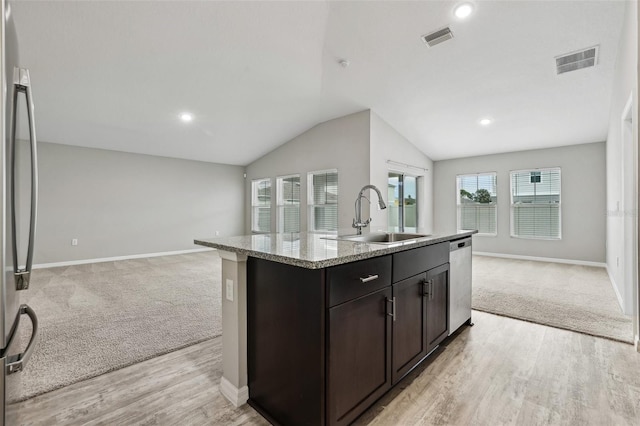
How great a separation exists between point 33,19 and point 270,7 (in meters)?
2.32

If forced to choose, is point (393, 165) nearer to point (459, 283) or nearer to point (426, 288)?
point (459, 283)

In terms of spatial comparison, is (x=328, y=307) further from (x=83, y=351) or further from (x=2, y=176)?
(x=83, y=351)

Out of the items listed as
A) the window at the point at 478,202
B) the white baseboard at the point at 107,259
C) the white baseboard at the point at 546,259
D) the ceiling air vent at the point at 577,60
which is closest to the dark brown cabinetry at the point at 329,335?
the ceiling air vent at the point at 577,60

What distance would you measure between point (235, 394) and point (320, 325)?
2.81 feet

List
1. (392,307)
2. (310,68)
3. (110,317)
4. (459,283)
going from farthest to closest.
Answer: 1. (310,68)
2. (110,317)
3. (459,283)
4. (392,307)

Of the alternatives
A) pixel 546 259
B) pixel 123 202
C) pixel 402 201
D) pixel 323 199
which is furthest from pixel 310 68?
pixel 546 259

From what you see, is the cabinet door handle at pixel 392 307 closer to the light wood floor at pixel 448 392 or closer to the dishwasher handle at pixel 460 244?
the light wood floor at pixel 448 392

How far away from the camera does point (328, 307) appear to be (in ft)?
4.24

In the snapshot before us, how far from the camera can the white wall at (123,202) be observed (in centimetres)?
562

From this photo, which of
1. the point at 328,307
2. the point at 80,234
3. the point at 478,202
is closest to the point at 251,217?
the point at 80,234

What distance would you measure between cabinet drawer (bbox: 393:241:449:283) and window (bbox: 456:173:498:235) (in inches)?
210

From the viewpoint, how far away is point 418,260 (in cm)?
191

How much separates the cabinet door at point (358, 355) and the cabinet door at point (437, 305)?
22.1 inches

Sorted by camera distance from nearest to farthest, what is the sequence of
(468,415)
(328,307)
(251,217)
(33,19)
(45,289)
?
(328,307)
(468,415)
(33,19)
(45,289)
(251,217)
